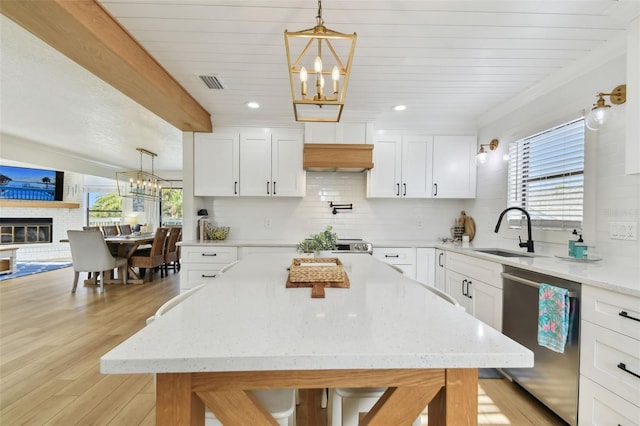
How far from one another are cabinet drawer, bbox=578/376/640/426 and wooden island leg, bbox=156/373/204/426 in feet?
6.41

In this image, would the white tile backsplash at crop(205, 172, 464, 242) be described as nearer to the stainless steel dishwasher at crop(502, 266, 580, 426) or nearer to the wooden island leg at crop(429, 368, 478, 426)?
the stainless steel dishwasher at crop(502, 266, 580, 426)

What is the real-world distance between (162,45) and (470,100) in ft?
9.35

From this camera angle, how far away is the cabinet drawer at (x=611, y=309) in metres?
1.34

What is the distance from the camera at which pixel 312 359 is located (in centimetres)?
70

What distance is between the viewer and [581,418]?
1.58m

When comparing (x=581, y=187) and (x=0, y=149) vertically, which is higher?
(x=0, y=149)

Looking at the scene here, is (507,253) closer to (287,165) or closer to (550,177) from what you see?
(550,177)

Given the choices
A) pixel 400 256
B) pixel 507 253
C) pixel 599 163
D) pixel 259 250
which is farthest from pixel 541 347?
pixel 259 250

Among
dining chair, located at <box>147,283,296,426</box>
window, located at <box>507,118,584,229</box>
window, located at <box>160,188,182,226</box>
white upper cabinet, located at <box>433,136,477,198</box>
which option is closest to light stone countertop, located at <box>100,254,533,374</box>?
dining chair, located at <box>147,283,296,426</box>

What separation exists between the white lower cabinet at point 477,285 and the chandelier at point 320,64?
1.81 metres

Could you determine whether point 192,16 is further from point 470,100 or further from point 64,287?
point 64,287

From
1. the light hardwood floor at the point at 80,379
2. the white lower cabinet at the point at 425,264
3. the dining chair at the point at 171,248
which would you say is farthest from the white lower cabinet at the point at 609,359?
the dining chair at the point at 171,248

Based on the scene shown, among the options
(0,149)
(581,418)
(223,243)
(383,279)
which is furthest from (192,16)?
(0,149)

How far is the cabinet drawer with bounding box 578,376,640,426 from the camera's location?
1.37 metres
